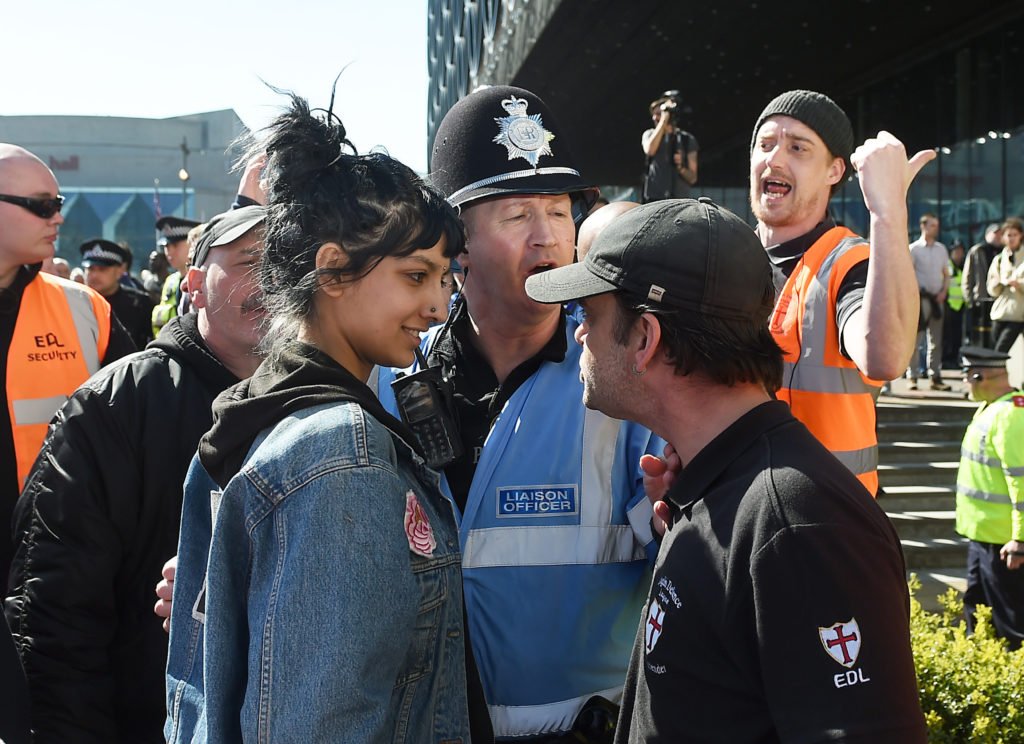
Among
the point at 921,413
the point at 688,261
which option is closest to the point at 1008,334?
the point at 921,413

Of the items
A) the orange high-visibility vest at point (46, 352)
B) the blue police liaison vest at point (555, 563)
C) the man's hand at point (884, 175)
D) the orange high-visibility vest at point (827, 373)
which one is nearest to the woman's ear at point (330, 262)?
the blue police liaison vest at point (555, 563)

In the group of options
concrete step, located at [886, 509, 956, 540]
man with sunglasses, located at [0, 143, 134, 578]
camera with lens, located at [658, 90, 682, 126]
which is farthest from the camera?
concrete step, located at [886, 509, 956, 540]

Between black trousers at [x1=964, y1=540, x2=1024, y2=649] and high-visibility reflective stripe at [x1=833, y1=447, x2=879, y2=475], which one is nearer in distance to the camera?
high-visibility reflective stripe at [x1=833, y1=447, x2=879, y2=475]

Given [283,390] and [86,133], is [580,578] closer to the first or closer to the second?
[283,390]

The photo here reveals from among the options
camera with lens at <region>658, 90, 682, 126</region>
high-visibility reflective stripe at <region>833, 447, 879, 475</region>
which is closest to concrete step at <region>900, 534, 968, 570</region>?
camera with lens at <region>658, 90, 682, 126</region>

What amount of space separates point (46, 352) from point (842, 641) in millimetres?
3389

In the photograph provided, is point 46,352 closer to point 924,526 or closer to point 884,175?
point 884,175

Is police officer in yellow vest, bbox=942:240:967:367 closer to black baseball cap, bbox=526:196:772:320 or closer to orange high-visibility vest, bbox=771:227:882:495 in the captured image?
orange high-visibility vest, bbox=771:227:882:495

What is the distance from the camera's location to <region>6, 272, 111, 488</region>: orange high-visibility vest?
3.70 m

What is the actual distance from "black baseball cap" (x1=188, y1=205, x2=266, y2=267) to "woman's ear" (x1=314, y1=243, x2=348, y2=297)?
1013 mm

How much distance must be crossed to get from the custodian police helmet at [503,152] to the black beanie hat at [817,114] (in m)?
1.09

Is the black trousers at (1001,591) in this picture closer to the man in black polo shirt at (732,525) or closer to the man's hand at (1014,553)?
the man's hand at (1014,553)

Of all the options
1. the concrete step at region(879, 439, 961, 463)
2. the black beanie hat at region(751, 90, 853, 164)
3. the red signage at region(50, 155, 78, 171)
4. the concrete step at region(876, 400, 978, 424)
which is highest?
the red signage at region(50, 155, 78, 171)

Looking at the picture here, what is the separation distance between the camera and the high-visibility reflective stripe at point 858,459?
3.05 metres
